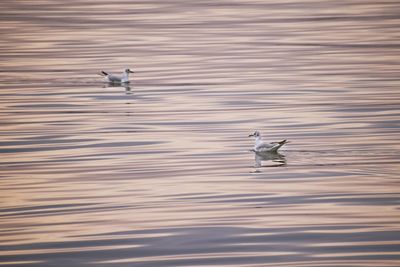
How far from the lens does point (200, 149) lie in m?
22.5

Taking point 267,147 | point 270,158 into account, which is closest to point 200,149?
point 267,147

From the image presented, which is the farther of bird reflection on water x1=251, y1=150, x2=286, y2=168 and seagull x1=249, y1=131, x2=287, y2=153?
seagull x1=249, y1=131, x2=287, y2=153

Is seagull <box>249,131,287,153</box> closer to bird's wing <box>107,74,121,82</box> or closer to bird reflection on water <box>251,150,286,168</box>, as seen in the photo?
bird reflection on water <box>251,150,286,168</box>

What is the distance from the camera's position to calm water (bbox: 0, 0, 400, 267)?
1491 centimetres

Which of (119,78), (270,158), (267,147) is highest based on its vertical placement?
(119,78)

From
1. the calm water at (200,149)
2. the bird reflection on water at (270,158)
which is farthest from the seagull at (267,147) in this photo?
the calm water at (200,149)

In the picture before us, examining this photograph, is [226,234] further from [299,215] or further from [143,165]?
[143,165]

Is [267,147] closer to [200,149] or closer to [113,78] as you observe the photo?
[200,149]

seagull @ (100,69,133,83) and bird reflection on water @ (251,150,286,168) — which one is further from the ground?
seagull @ (100,69,133,83)

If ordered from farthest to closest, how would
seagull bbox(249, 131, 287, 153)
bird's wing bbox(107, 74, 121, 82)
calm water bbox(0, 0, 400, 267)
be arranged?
bird's wing bbox(107, 74, 121, 82)
seagull bbox(249, 131, 287, 153)
calm water bbox(0, 0, 400, 267)

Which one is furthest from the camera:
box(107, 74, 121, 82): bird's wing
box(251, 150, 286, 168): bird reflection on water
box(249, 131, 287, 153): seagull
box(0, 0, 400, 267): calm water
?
box(107, 74, 121, 82): bird's wing

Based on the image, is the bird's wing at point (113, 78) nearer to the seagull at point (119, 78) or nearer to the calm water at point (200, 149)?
the seagull at point (119, 78)

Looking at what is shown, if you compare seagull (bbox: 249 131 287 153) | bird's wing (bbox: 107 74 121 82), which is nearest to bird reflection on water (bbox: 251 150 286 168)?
seagull (bbox: 249 131 287 153)

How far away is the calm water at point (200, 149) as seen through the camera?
14.9 m
